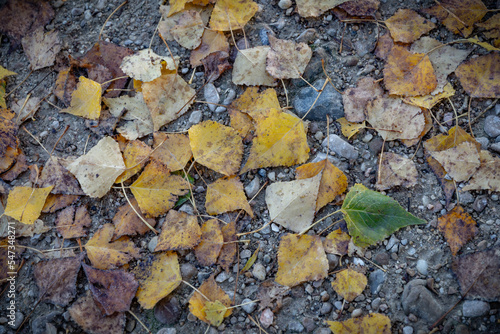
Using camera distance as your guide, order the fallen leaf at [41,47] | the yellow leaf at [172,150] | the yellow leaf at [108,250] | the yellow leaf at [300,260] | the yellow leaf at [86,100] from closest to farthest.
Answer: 1. the yellow leaf at [300,260]
2. the yellow leaf at [108,250]
3. the yellow leaf at [172,150]
4. the yellow leaf at [86,100]
5. the fallen leaf at [41,47]

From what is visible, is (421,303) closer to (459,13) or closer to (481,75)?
(481,75)

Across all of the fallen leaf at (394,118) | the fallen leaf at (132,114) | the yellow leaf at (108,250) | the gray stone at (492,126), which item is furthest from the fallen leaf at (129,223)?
the gray stone at (492,126)

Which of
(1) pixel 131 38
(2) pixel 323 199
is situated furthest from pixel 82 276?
(1) pixel 131 38

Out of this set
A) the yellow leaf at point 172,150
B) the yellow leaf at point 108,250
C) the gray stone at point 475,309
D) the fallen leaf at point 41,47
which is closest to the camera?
the gray stone at point 475,309

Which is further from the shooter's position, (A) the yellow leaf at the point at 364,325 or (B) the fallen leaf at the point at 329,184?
(B) the fallen leaf at the point at 329,184

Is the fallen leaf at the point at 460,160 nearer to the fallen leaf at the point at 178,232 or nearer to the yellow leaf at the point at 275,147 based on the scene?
the yellow leaf at the point at 275,147

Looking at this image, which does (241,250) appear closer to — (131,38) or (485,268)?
(485,268)

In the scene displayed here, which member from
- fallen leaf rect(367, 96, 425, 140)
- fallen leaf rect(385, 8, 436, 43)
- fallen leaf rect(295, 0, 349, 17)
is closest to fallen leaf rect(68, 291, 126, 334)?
fallen leaf rect(367, 96, 425, 140)

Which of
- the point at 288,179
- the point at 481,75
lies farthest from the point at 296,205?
the point at 481,75

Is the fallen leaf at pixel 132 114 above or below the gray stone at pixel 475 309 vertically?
above
